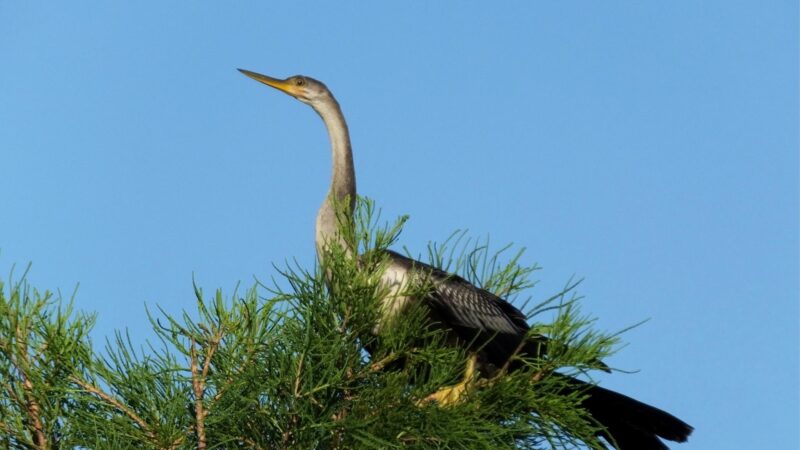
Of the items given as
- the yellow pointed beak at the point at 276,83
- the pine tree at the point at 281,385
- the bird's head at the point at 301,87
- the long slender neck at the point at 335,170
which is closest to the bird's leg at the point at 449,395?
the pine tree at the point at 281,385

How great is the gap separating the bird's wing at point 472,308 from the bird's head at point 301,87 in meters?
2.25

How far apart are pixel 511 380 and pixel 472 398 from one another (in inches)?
6.8

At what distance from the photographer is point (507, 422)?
4520 mm

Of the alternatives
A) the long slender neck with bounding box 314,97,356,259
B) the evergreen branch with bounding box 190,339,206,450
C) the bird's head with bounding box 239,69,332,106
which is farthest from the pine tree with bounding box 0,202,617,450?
the bird's head with bounding box 239,69,332,106

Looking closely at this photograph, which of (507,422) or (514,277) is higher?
(514,277)

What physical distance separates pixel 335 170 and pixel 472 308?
5.39 feet

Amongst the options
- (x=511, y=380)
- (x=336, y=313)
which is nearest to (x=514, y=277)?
(x=511, y=380)

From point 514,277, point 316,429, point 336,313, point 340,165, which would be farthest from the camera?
point 340,165

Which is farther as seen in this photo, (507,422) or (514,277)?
(514,277)

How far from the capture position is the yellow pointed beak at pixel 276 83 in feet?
26.5

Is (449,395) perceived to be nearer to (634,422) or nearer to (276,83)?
(634,422)

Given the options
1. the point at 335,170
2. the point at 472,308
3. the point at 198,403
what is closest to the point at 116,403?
the point at 198,403

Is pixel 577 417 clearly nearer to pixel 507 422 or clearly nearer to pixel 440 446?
pixel 507 422

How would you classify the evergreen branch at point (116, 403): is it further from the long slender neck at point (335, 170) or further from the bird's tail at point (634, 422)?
the bird's tail at point (634, 422)
